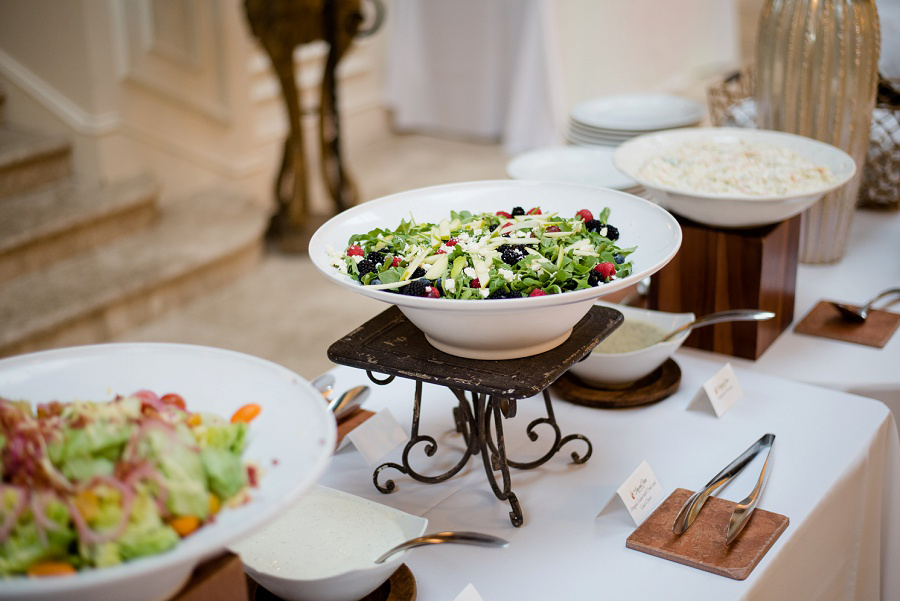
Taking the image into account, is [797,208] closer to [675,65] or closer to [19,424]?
[19,424]

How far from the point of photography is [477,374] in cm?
93

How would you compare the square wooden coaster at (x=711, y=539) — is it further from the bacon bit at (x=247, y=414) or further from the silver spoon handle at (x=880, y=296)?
the silver spoon handle at (x=880, y=296)

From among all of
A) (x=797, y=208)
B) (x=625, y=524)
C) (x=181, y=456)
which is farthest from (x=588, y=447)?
(x=181, y=456)

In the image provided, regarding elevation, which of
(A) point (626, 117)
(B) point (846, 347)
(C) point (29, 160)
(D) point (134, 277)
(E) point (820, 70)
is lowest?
(D) point (134, 277)

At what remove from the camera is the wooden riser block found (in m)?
1.36

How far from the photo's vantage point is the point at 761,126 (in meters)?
1.66

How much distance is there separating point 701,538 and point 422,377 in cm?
35

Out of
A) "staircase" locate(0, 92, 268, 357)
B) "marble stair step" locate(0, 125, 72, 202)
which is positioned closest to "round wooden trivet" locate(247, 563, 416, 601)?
"staircase" locate(0, 92, 268, 357)

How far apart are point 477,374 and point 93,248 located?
8.78 feet

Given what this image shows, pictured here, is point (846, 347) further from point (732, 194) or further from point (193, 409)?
point (193, 409)

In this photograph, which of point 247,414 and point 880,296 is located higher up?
point 247,414

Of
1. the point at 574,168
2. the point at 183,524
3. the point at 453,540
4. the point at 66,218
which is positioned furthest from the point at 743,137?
the point at 66,218

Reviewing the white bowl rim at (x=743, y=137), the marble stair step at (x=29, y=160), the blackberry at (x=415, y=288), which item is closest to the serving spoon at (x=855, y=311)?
the white bowl rim at (x=743, y=137)

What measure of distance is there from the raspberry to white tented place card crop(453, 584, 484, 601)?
1.11ft
